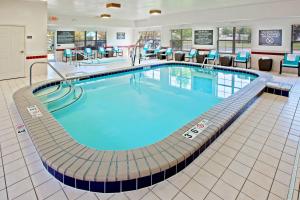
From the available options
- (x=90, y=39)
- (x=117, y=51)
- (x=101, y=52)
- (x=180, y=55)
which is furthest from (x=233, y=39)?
(x=90, y=39)

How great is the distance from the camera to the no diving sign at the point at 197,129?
2715mm

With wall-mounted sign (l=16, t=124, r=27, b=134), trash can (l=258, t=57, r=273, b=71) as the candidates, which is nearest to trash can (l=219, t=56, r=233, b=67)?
trash can (l=258, t=57, r=273, b=71)

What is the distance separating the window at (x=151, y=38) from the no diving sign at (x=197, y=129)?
12.6 m

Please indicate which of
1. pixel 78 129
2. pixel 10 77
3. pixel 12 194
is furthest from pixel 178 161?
pixel 10 77

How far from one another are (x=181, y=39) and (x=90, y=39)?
238 inches

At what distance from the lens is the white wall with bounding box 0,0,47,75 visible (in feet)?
21.4

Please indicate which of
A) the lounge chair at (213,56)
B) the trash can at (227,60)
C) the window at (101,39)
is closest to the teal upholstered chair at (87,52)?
the window at (101,39)

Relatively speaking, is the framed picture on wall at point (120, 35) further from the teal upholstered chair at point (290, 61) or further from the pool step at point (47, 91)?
the teal upholstered chair at point (290, 61)

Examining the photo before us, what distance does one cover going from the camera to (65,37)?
12.7 m

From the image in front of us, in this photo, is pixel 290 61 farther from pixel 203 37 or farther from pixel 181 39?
pixel 181 39

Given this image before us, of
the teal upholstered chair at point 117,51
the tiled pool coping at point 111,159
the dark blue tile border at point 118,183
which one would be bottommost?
the dark blue tile border at point 118,183

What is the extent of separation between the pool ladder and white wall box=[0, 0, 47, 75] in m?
2.14

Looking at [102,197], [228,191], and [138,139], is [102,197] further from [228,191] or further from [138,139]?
[138,139]

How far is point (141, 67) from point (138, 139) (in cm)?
601
